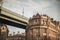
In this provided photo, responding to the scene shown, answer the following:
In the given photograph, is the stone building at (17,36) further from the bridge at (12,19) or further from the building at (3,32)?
the bridge at (12,19)

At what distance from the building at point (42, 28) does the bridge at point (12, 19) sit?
26 centimetres

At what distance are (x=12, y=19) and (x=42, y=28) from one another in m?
1.36

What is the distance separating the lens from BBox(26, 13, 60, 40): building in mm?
5715

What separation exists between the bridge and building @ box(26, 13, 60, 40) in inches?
10.2

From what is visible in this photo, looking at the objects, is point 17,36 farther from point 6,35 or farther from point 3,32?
point 3,32

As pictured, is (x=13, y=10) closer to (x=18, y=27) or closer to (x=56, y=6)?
(x=18, y=27)

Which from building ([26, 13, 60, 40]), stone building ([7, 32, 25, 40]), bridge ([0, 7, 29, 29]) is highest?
bridge ([0, 7, 29, 29])

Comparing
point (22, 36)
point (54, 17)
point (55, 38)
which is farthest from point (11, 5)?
point (55, 38)

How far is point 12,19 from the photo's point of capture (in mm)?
6176

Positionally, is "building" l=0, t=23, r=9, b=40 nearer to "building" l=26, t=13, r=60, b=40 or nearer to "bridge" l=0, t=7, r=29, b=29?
"bridge" l=0, t=7, r=29, b=29

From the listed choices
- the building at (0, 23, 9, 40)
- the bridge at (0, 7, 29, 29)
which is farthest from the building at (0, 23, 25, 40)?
the bridge at (0, 7, 29, 29)

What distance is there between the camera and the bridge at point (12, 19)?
5.94m

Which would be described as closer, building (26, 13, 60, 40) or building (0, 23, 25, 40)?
building (26, 13, 60, 40)

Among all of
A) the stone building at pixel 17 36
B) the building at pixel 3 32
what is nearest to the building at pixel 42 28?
the stone building at pixel 17 36
